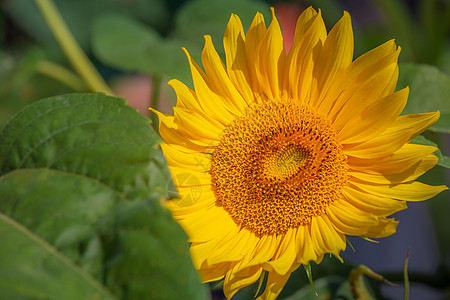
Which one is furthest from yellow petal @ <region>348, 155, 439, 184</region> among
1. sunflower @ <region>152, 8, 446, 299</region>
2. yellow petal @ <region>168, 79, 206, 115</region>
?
yellow petal @ <region>168, 79, 206, 115</region>

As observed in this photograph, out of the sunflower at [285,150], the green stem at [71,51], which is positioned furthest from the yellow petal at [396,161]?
the green stem at [71,51]

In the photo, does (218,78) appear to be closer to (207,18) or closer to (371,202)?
(371,202)

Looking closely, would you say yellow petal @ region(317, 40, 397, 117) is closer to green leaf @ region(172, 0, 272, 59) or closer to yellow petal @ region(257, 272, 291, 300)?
yellow petal @ region(257, 272, 291, 300)

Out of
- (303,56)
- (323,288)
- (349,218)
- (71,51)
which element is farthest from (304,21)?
(71,51)

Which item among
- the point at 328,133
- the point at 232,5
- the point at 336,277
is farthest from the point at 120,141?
the point at 232,5

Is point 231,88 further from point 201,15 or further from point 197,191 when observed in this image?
point 201,15

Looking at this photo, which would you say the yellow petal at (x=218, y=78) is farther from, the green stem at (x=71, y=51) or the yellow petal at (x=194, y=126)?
the green stem at (x=71, y=51)
